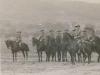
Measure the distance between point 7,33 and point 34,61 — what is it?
24cm

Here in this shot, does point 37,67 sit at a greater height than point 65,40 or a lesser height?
lesser

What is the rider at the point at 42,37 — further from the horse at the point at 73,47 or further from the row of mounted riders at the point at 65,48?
the horse at the point at 73,47

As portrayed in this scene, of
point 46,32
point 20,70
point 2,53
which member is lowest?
point 20,70

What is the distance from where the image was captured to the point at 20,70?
150 centimetres

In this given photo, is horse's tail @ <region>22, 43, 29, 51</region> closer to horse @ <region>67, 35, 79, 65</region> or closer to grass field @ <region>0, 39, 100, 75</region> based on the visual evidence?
grass field @ <region>0, 39, 100, 75</region>

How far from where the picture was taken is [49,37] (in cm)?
154

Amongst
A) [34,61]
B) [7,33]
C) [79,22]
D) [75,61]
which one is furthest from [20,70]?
[79,22]

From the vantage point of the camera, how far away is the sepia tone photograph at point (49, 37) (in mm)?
1506

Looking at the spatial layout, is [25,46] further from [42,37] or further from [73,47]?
[73,47]

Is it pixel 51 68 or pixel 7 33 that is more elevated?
pixel 7 33

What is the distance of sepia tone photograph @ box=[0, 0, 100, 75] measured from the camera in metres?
1.51

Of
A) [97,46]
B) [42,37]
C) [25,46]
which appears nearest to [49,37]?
[42,37]

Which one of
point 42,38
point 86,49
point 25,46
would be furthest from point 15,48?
point 86,49

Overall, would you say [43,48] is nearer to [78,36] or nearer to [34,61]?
[34,61]
